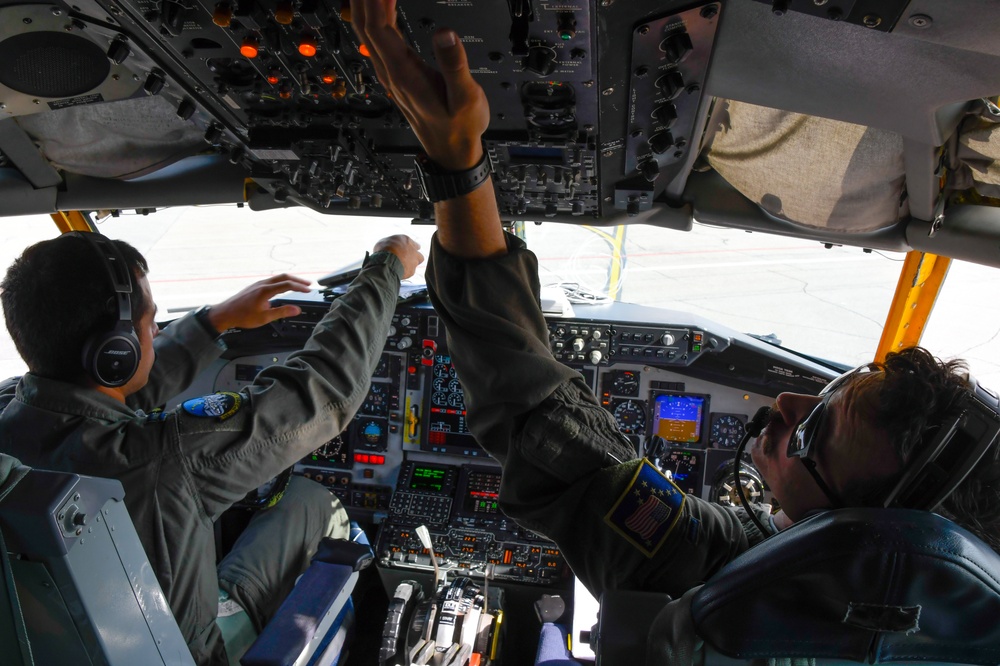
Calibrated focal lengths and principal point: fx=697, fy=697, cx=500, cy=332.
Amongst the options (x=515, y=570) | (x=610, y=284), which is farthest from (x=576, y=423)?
(x=610, y=284)

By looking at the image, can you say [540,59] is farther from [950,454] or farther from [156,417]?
[156,417]

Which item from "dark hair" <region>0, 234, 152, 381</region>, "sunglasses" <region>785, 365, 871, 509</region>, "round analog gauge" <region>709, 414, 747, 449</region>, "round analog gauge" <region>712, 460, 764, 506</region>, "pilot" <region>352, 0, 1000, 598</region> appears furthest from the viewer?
"round analog gauge" <region>709, 414, 747, 449</region>

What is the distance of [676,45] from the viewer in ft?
3.84

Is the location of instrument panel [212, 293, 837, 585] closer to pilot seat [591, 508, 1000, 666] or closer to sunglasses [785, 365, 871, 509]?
sunglasses [785, 365, 871, 509]

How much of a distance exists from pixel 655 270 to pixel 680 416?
1.23m

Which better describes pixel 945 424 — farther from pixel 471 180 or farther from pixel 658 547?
pixel 471 180

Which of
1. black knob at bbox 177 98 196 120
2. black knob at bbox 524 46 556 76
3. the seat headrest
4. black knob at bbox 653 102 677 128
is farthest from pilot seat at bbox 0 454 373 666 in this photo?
black knob at bbox 653 102 677 128

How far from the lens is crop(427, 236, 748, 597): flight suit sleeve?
2.97 feet

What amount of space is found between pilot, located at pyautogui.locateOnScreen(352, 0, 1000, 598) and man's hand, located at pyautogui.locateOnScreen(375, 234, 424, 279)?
82 cm

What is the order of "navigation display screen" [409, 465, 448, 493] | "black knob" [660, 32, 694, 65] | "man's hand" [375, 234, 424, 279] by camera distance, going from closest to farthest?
"black knob" [660, 32, 694, 65], "man's hand" [375, 234, 424, 279], "navigation display screen" [409, 465, 448, 493]

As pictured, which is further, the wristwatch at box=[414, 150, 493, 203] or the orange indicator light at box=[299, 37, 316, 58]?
the orange indicator light at box=[299, 37, 316, 58]

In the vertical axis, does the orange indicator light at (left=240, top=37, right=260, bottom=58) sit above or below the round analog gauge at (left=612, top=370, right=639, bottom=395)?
above

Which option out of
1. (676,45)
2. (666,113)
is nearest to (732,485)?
(666,113)

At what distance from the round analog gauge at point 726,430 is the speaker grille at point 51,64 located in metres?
2.63
